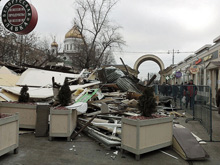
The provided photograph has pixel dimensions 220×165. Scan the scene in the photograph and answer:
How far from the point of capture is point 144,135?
15.5 feet

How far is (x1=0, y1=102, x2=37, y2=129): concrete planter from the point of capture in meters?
6.62

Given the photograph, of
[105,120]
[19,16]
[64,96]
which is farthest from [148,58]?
[64,96]

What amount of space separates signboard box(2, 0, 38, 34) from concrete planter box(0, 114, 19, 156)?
4.46 m

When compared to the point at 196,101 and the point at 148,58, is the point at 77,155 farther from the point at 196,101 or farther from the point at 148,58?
the point at 148,58

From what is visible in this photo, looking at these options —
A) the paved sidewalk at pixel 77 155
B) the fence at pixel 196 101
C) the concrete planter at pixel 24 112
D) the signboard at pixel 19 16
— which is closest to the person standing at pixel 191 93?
the fence at pixel 196 101

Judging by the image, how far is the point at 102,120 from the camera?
7.07m

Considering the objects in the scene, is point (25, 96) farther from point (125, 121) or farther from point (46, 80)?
point (46, 80)

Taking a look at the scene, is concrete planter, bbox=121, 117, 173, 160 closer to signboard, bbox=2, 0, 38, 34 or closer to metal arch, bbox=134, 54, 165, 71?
signboard, bbox=2, 0, 38, 34

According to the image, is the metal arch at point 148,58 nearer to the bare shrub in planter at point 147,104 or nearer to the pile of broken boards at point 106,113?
the pile of broken boards at point 106,113

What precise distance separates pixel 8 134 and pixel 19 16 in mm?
5099

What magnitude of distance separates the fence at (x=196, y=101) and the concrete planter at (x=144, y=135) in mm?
2139

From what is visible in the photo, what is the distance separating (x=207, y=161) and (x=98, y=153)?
2.41 m

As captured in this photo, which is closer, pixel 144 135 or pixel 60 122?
pixel 144 135

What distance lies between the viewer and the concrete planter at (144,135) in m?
4.63
